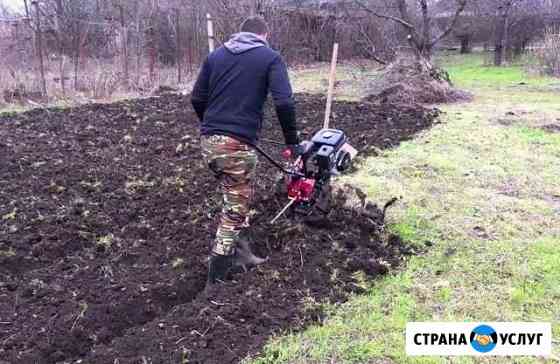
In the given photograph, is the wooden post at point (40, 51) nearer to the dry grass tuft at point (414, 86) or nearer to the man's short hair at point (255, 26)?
the dry grass tuft at point (414, 86)

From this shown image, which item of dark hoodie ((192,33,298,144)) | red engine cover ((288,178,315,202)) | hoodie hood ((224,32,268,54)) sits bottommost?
red engine cover ((288,178,315,202))

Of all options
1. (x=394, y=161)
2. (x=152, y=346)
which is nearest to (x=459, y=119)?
(x=394, y=161)

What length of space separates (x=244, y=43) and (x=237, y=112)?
0.49 metres

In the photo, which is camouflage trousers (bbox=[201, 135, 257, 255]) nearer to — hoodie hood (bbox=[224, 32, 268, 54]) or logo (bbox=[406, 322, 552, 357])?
hoodie hood (bbox=[224, 32, 268, 54])

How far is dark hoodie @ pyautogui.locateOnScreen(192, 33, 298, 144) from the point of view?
351 centimetres

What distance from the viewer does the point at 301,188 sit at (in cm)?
416

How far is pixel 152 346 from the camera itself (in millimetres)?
2918

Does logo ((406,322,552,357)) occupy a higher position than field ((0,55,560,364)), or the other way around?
field ((0,55,560,364))

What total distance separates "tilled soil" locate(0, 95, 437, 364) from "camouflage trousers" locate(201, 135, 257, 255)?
31cm

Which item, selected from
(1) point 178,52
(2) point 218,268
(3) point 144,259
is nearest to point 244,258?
(2) point 218,268

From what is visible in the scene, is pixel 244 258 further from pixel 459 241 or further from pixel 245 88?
pixel 459 241

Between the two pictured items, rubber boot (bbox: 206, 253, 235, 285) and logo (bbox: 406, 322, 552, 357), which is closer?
logo (bbox: 406, 322, 552, 357)

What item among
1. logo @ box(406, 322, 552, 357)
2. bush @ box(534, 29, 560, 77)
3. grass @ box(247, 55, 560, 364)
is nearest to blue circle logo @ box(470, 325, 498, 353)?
logo @ box(406, 322, 552, 357)

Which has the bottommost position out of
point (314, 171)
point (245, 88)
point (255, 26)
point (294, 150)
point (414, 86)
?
point (314, 171)
